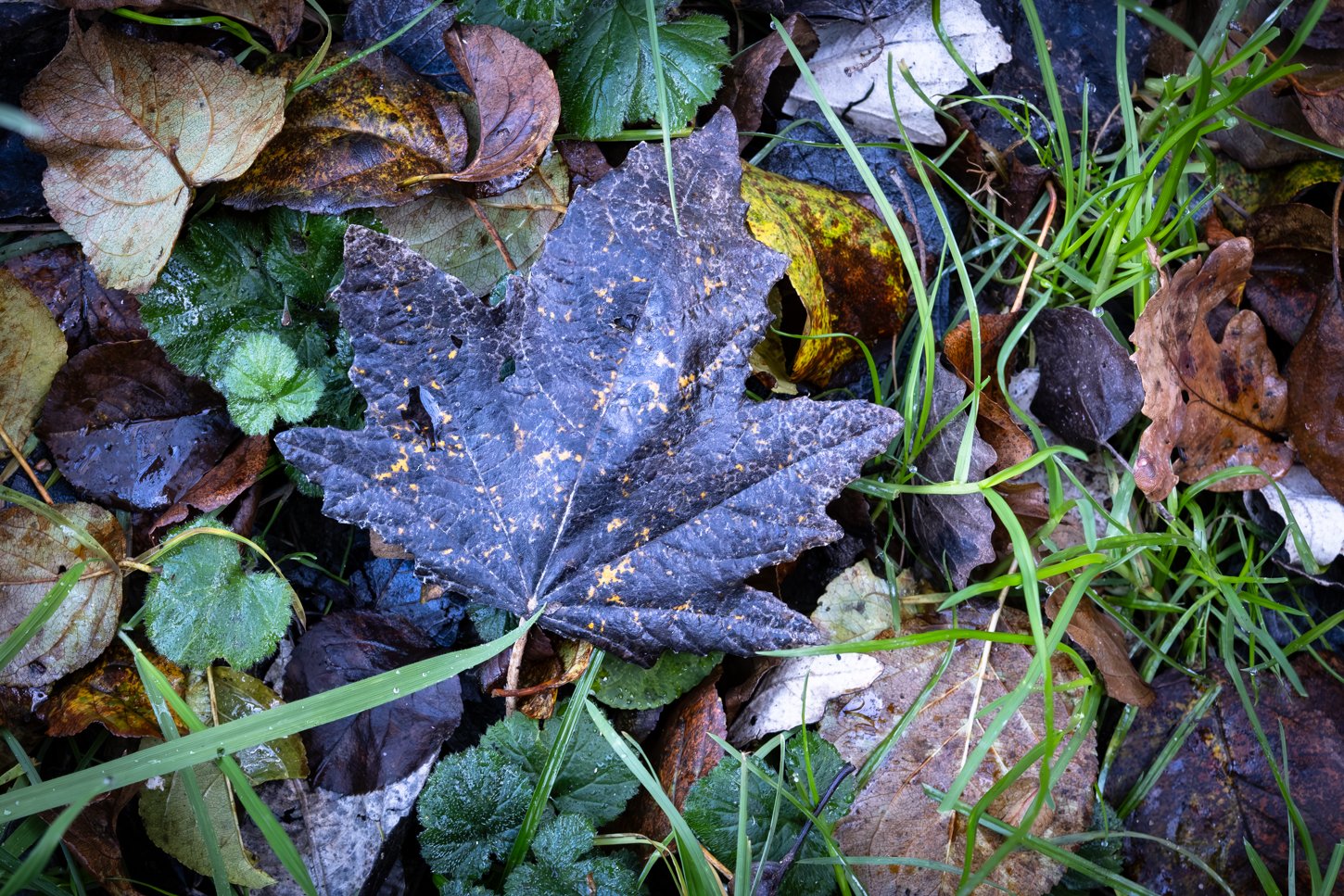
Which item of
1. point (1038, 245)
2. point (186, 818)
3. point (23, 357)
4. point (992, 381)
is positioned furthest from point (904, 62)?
point (186, 818)

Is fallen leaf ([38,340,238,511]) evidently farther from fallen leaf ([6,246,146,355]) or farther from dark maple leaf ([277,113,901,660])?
dark maple leaf ([277,113,901,660])

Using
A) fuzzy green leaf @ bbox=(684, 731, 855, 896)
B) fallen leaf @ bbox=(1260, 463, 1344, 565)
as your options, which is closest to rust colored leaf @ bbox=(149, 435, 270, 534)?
fuzzy green leaf @ bbox=(684, 731, 855, 896)

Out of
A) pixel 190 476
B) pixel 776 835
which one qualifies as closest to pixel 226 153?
pixel 190 476

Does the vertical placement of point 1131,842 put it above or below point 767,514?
below

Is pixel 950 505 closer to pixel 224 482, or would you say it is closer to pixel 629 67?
pixel 629 67

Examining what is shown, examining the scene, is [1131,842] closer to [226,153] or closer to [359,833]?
[359,833]

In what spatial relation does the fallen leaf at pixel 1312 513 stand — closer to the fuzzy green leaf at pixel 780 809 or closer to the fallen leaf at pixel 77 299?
the fuzzy green leaf at pixel 780 809
